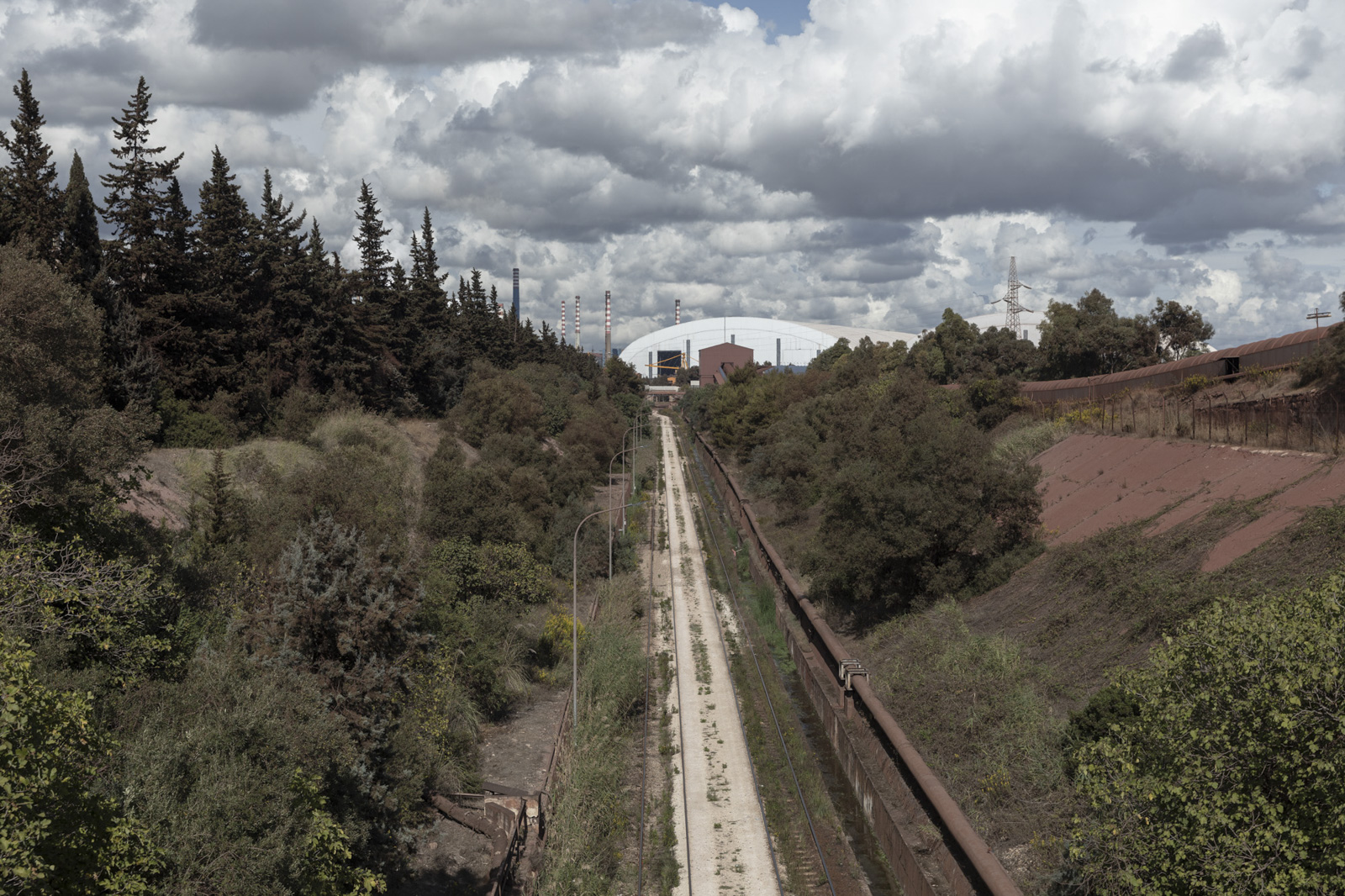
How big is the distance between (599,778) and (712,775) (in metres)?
3.49

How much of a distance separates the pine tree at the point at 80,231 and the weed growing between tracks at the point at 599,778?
895 inches

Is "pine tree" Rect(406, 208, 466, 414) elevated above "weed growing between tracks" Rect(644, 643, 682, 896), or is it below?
above

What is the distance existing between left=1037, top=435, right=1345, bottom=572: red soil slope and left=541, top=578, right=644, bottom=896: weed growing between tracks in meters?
15.2

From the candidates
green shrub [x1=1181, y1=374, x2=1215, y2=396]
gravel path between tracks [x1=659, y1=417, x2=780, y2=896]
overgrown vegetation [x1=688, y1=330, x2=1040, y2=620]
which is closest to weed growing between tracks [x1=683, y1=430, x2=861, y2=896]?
gravel path between tracks [x1=659, y1=417, x2=780, y2=896]

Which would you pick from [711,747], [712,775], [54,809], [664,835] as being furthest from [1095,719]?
[54,809]

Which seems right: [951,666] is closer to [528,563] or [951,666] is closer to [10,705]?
[528,563]

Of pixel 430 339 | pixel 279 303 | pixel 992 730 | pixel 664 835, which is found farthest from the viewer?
pixel 430 339

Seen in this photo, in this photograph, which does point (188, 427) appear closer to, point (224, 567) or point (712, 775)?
point (224, 567)

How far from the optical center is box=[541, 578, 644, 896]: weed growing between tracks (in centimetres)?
1936

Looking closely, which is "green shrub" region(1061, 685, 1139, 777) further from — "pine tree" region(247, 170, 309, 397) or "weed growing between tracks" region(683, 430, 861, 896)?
"pine tree" region(247, 170, 309, 397)

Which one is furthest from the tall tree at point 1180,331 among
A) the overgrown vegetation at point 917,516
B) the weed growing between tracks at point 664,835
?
the weed growing between tracks at point 664,835

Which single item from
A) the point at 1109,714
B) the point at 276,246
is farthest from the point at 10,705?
the point at 276,246

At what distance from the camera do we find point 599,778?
901 inches

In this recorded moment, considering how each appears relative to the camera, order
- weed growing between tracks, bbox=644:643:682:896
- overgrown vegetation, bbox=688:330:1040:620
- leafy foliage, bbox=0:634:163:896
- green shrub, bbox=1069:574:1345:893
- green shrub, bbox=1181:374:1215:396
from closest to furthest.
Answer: leafy foliage, bbox=0:634:163:896 < green shrub, bbox=1069:574:1345:893 < weed growing between tracks, bbox=644:643:682:896 < overgrown vegetation, bbox=688:330:1040:620 < green shrub, bbox=1181:374:1215:396
